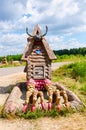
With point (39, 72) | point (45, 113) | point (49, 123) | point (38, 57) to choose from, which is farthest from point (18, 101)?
point (38, 57)

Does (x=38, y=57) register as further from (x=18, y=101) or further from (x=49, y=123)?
(x=49, y=123)

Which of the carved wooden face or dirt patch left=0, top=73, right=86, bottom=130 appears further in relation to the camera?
the carved wooden face

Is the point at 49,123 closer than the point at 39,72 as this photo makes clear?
Yes

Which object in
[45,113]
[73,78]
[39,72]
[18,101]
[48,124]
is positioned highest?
[39,72]

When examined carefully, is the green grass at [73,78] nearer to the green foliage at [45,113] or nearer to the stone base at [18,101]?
the stone base at [18,101]

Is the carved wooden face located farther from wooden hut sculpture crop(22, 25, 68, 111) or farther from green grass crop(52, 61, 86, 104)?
green grass crop(52, 61, 86, 104)

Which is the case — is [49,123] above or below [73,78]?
below

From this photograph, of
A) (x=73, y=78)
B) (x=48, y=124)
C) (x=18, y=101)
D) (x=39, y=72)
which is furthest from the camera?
(x=73, y=78)

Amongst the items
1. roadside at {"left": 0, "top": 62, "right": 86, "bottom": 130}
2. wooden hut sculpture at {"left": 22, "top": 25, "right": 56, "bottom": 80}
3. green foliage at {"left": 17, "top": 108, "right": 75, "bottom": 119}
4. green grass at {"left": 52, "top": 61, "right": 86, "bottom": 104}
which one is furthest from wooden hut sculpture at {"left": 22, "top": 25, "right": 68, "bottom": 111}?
roadside at {"left": 0, "top": 62, "right": 86, "bottom": 130}

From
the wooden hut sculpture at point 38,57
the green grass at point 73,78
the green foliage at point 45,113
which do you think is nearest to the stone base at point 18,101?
the green foliage at point 45,113

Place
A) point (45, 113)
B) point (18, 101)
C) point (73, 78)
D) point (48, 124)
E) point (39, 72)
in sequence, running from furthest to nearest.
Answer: point (73, 78)
point (39, 72)
point (18, 101)
point (45, 113)
point (48, 124)

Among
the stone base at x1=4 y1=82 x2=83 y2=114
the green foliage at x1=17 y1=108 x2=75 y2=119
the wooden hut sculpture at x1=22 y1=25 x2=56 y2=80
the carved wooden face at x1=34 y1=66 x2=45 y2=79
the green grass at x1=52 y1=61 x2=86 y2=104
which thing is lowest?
the green foliage at x1=17 y1=108 x2=75 y2=119

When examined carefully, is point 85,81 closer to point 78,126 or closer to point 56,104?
point 56,104

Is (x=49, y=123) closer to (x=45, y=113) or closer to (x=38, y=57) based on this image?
(x=45, y=113)
